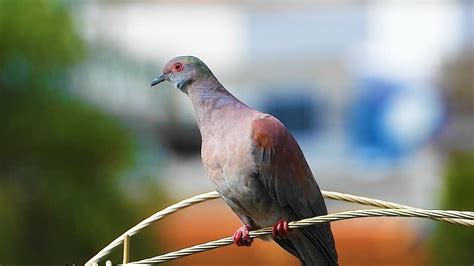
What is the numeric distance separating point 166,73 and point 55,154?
4504mm

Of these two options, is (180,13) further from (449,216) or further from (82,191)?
(449,216)

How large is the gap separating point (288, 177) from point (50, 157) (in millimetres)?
4638

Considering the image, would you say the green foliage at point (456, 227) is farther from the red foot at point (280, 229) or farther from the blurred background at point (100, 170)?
the red foot at point (280, 229)

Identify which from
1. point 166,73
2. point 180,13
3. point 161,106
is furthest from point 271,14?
point 166,73

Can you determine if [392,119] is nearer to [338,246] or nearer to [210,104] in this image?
[338,246]

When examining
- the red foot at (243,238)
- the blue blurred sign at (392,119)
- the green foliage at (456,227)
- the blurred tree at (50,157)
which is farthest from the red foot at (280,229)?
the blue blurred sign at (392,119)

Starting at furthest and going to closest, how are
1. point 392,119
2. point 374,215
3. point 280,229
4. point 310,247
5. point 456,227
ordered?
point 392,119 → point 456,227 → point 310,247 → point 280,229 → point 374,215

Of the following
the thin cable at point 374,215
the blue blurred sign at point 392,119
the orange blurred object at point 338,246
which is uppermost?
the thin cable at point 374,215

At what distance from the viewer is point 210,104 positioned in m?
4.24

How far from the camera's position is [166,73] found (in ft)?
13.9

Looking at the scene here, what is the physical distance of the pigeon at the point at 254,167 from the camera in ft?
13.4

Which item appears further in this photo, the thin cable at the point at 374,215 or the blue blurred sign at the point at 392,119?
A: the blue blurred sign at the point at 392,119

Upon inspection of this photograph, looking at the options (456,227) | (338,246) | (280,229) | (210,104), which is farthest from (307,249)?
(338,246)

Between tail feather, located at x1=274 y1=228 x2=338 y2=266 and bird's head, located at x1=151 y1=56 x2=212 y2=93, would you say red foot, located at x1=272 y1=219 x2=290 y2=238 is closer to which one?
tail feather, located at x1=274 y1=228 x2=338 y2=266
